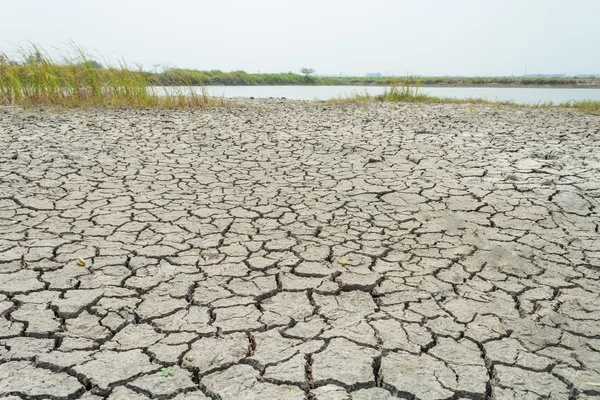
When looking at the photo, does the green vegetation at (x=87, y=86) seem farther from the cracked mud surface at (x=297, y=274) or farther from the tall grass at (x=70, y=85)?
the cracked mud surface at (x=297, y=274)

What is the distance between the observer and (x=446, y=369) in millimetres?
1721

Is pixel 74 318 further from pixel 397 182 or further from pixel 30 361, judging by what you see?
pixel 397 182

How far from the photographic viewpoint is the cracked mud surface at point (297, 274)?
1.68 m

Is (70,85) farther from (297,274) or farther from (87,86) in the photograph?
(297,274)

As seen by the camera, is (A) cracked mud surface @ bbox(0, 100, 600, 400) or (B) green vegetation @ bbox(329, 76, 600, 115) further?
(B) green vegetation @ bbox(329, 76, 600, 115)

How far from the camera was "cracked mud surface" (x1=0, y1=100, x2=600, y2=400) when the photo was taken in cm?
168

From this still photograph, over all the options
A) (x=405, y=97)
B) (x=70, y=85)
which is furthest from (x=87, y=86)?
(x=405, y=97)

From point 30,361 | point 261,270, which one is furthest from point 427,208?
point 30,361

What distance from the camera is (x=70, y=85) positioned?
846 centimetres

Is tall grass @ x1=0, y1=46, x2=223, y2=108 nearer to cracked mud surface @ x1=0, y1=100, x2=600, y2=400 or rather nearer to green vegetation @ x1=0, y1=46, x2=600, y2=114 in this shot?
green vegetation @ x1=0, y1=46, x2=600, y2=114

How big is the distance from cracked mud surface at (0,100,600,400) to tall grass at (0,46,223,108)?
369 centimetres

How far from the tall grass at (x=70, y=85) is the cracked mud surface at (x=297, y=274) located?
3.69 metres

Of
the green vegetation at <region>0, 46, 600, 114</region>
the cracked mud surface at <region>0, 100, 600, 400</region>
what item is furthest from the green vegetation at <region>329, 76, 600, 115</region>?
the cracked mud surface at <region>0, 100, 600, 400</region>

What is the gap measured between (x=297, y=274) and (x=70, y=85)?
7.76 m
